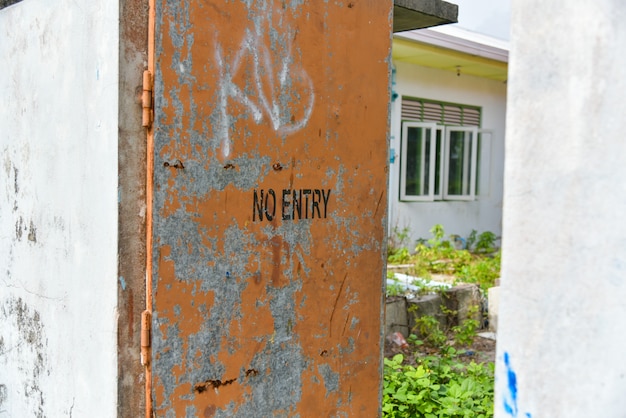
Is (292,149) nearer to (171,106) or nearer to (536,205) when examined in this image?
(171,106)

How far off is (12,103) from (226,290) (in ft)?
4.11

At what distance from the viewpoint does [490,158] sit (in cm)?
975

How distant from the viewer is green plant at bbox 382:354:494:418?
324 centimetres

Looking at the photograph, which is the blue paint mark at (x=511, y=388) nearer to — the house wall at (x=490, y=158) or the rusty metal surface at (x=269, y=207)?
the rusty metal surface at (x=269, y=207)

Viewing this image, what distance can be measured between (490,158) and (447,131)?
1.21 m

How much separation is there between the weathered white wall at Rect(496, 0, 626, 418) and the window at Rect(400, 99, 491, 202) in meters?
7.23

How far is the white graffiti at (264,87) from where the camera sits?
212 centimetres

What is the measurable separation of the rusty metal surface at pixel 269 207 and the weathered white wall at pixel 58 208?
0.17 m

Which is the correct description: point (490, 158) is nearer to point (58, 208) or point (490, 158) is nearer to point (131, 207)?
point (58, 208)

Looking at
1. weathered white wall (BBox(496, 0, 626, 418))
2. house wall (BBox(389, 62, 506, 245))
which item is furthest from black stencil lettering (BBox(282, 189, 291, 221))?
house wall (BBox(389, 62, 506, 245))

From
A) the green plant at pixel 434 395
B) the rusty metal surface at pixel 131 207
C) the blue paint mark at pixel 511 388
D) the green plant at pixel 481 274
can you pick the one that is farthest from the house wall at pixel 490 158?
the blue paint mark at pixel 511 388

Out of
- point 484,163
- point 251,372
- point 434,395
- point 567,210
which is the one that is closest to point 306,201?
point 251,372

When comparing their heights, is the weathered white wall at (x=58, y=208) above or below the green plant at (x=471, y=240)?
above

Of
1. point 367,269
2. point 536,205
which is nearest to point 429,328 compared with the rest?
point 367,269
